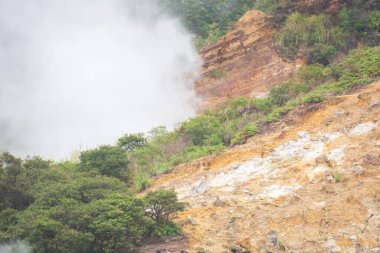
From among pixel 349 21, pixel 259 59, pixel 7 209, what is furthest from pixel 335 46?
pixel 7 209

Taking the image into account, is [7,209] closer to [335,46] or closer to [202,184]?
[202,184]

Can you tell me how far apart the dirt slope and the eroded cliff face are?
15168 mm

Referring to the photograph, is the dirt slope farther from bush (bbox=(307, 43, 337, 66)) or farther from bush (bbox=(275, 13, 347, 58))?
bush (bbox=(275, 13, 347, 58))

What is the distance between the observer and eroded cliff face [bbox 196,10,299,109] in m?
37.7

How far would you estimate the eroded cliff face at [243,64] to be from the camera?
124ft

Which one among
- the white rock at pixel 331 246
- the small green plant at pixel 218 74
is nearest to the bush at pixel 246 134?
the white rock at pixel 331 246

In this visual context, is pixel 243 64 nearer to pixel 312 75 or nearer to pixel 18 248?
pixel 312 75

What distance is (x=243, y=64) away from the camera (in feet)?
132

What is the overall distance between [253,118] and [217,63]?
1512cm

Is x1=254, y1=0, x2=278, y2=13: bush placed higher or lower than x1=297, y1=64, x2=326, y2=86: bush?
higher

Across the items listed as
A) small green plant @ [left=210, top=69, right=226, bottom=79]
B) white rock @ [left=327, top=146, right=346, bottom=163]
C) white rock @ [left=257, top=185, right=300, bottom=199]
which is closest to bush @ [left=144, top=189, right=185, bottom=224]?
white rock @ [left=257, top=185, right=300, bottom=199]

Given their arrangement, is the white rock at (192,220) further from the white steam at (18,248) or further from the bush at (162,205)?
the white steam at (18,248)

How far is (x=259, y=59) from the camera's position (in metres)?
39.5

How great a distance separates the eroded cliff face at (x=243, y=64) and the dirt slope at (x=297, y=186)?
15168 mm
